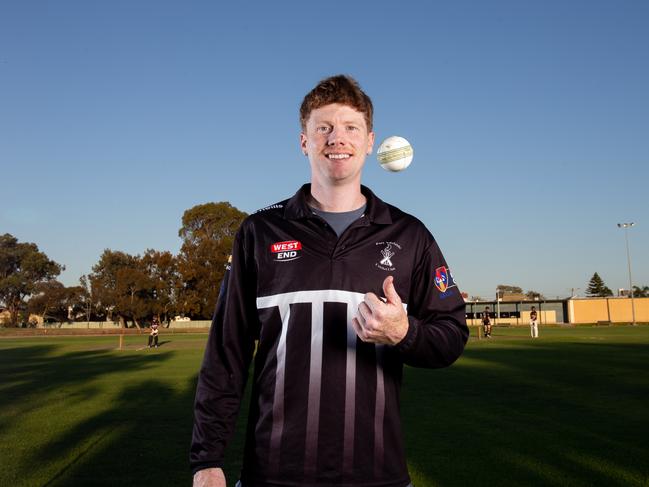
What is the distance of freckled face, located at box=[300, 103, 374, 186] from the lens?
111 inches

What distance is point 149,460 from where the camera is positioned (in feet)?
26.9

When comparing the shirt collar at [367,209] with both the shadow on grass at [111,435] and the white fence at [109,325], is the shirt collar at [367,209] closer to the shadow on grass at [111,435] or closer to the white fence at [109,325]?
the shadow on grass at [111,435]

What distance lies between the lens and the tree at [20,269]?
332 feet

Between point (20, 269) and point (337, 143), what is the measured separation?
116763 mm

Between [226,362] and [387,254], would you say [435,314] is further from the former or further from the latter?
[226,362]

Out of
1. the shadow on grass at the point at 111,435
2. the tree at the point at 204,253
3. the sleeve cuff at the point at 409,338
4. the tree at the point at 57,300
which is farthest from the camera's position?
the tree at the point at 57,300

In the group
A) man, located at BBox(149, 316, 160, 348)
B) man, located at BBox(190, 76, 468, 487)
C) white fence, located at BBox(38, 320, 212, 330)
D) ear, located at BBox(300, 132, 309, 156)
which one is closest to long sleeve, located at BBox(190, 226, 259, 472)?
man, located at BBox(190, 76, 468, 487)

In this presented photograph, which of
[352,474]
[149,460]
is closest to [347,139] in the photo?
[352,474]

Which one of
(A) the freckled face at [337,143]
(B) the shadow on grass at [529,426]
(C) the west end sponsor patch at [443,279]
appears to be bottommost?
(B) the shadow on grass at [529,426]

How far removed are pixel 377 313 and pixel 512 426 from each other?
8.95m

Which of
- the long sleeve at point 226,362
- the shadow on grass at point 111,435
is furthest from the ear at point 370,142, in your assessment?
the shadow on grass at point 111,435

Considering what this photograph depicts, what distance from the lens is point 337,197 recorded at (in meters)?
2.95

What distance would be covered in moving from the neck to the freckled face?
0.04 m

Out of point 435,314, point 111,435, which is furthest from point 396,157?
point 111,435
